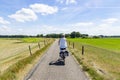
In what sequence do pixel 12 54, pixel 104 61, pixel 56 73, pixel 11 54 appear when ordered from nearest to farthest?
pixel 56 73 → pixel 104 61 → pixel 12 54 → pixel 11 54

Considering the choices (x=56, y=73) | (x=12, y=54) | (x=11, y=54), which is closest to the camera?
(x=56, y=73)

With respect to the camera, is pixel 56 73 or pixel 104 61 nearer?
pixel 56 73

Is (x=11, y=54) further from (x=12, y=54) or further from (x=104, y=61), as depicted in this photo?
(x=104, y=61)

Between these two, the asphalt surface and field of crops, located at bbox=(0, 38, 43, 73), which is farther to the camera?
field of crops, located at bbox=(0, 38, 43, 73)

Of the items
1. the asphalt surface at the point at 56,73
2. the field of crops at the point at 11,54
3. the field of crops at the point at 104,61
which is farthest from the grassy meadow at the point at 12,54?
the field of crops at the point at 104,61

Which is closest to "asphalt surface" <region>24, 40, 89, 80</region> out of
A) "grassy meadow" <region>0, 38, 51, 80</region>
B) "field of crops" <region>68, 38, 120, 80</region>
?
"field of crops" <region>68, 38, 120, 80</region>

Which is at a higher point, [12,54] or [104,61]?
[104,61]

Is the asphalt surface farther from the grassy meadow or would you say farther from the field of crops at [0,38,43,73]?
the field of crops at [0,38,43,73]

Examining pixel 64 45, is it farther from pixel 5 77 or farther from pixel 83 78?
pixel 5 77

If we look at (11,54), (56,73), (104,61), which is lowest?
(11,54)

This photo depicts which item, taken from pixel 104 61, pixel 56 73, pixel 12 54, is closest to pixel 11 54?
pixel 12 54

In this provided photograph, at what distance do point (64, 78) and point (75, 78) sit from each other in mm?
520

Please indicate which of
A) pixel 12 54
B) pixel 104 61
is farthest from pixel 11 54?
pixel 104 61

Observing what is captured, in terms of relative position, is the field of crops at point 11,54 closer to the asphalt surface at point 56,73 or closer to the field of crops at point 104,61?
the asphalt surface at point 56,73
